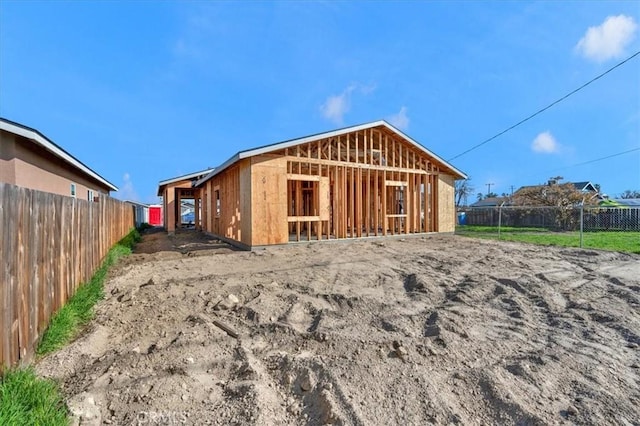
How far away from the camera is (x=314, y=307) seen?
15.3 ft

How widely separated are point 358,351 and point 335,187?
876 centimetres

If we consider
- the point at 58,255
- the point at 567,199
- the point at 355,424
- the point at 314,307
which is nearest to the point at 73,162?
the point at 58,255

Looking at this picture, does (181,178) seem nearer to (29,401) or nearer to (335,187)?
(335,187)

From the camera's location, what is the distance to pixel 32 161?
27.2ft

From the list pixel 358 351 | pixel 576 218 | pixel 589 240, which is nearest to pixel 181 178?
pixel 358 351

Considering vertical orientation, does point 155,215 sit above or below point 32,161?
below

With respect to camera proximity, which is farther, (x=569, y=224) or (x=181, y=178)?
(x=569, y=224)

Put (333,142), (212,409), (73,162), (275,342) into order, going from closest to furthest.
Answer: (212,409)
(275,342)
(73,162)
(333,142)

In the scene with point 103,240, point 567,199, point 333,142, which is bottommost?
point 103,240

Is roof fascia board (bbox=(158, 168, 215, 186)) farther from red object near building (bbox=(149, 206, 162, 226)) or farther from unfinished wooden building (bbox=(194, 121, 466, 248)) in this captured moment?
red object near building (bbox=(149, 206, 162, 226))

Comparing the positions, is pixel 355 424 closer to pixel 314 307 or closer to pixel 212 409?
pixel 212 409

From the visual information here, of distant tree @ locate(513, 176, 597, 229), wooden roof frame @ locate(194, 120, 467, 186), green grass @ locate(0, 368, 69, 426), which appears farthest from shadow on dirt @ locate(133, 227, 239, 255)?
distant tree @ locate(513, 176, 597, 229)

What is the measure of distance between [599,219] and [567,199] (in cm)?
198

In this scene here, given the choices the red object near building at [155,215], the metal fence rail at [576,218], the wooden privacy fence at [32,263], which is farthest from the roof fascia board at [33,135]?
the red object near building at [155,215]
